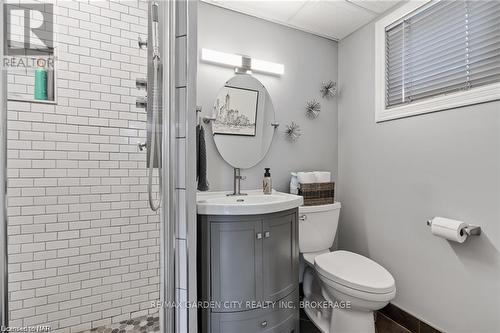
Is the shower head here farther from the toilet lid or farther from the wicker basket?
the toilet lid

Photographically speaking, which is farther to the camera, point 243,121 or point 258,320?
point 243,121

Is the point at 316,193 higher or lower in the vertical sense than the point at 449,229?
higher

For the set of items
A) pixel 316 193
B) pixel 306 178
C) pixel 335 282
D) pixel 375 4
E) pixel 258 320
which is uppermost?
pixel 375 4

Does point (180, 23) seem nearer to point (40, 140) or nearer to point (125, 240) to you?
point (40, 140)

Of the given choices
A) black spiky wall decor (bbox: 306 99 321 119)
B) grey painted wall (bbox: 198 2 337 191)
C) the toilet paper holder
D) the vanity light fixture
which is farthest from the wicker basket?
the vanity light fixture

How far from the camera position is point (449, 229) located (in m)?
1.20

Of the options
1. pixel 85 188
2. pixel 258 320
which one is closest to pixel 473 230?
pixel 258 320

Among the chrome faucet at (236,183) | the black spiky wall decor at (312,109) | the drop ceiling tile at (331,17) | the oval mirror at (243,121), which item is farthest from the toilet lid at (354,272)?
the drop ceiling tile at (331,17)

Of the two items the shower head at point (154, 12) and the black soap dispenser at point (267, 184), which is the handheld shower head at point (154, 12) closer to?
the shower head at point (154, 12)

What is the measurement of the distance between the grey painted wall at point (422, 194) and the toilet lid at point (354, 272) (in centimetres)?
32

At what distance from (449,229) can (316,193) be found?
2.39ft

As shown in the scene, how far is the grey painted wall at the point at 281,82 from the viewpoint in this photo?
156cm

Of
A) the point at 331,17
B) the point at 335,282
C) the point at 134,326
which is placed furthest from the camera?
the point at 331,17

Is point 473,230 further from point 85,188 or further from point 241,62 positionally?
point 85,188
